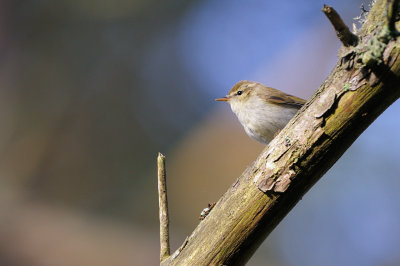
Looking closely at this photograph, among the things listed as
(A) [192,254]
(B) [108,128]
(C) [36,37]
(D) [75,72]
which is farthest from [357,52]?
(C) [36,37]

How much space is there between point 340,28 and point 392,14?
0.54 feet

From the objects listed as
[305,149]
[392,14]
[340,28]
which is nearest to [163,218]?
[305,149]

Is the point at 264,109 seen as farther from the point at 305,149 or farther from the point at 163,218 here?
the point at 305,149

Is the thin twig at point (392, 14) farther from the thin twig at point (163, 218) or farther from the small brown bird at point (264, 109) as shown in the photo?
the small brown bird at point (264, 109)

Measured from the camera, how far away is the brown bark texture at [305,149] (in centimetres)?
136

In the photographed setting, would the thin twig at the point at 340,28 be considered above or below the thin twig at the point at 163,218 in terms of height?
above

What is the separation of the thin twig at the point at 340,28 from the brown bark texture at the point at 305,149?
22 millimetres

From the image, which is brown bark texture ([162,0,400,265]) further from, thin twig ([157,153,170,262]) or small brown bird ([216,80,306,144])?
small brown bird ([216,80,306,144])

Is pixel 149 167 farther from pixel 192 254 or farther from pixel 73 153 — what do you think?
pixel 192 254

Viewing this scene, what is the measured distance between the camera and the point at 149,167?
19.2 feet

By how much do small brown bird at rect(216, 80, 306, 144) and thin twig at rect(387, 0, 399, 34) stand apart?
2.60m

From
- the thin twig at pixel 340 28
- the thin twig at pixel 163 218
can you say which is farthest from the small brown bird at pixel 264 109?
the thin twig at pixel 340 28

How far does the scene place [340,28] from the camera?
138 cm

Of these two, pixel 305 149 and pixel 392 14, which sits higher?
pixel 392 14
